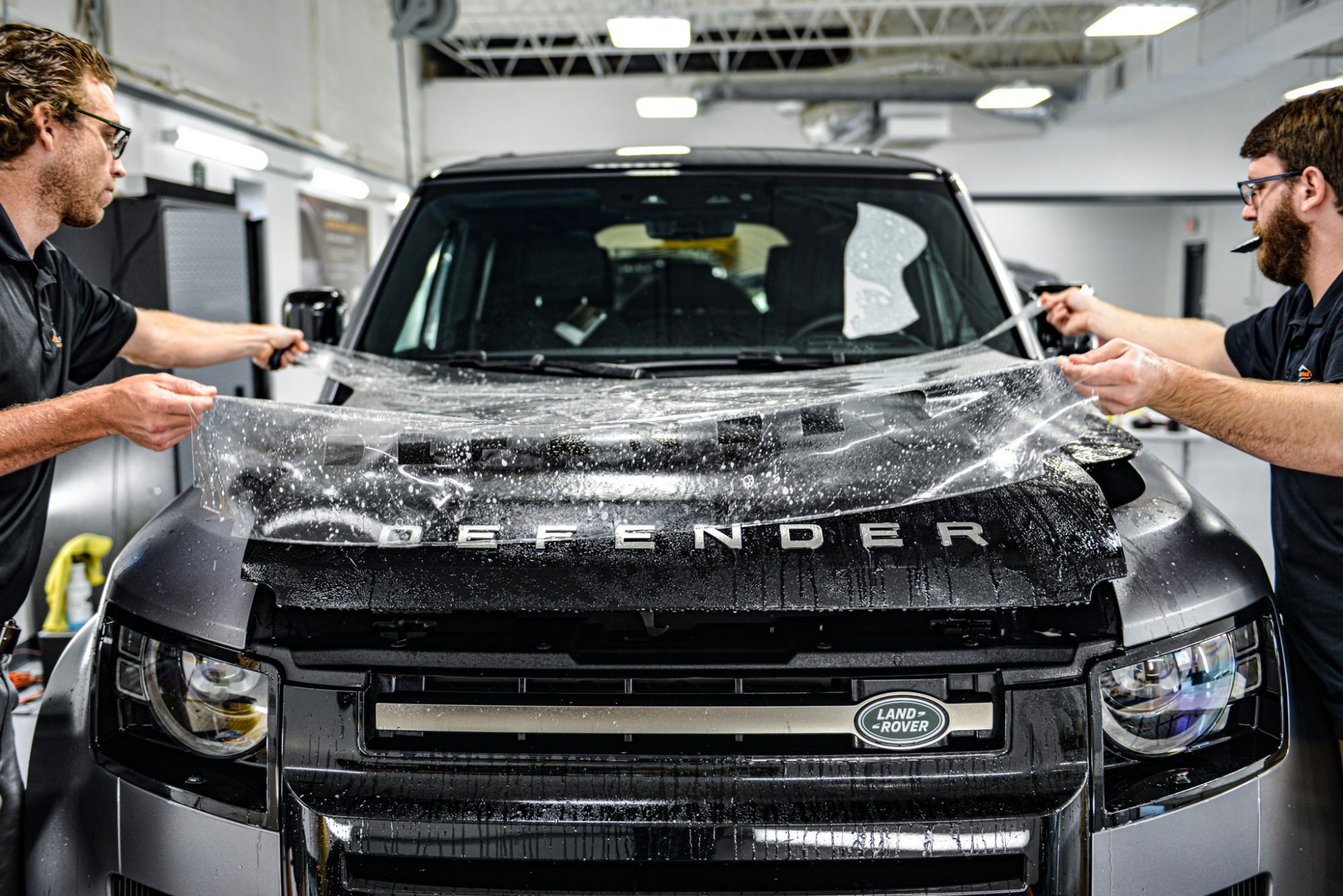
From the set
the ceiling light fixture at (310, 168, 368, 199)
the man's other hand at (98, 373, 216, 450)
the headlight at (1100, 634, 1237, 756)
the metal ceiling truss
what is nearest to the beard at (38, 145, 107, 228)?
the man's other hand at (98, 373, 216, 450)

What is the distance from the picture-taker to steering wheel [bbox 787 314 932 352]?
2510mm

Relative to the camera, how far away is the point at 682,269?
2703 millimetres

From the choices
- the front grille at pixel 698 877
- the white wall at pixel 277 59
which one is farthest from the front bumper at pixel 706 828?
the white wall at pixel 277 59

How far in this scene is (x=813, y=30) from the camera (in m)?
17.1

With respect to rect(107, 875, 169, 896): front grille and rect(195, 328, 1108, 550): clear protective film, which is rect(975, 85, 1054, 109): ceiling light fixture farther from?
rect(107, 875, 169, 896): front grille

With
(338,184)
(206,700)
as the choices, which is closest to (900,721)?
(206,700)

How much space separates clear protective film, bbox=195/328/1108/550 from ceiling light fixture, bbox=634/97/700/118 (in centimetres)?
1355

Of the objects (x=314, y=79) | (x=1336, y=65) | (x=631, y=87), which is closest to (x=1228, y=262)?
(x=1336, y=65)

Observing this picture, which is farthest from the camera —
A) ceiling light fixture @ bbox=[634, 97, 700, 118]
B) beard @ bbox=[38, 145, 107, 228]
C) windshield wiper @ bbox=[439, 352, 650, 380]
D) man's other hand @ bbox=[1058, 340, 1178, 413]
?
ceiling light fixture @ bbox=[634, 97, 700, 118]

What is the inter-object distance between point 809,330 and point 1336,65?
12.6m

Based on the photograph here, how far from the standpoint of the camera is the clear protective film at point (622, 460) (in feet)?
5.07

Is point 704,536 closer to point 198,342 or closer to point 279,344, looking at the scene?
point 279,344

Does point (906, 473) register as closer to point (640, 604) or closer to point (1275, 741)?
point (640, 604)

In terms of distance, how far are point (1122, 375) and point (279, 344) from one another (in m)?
1.81
